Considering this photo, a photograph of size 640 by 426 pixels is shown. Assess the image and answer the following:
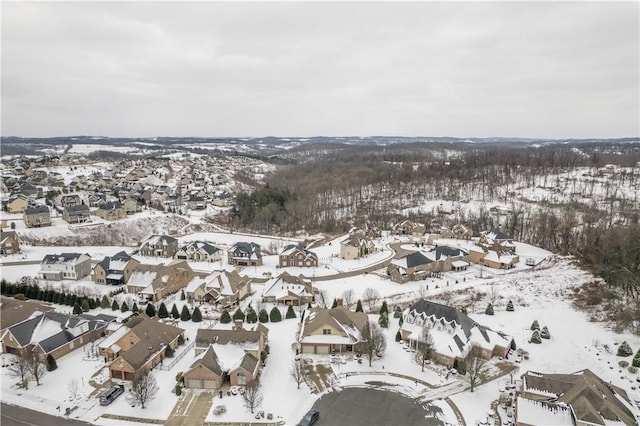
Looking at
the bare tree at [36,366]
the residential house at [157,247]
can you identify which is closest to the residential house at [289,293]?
the bare tree at [36,366]

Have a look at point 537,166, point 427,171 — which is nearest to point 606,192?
point 537,166

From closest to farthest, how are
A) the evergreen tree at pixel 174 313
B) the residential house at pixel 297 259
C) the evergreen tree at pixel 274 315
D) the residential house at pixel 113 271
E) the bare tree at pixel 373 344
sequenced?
the bare tree at pixel 373 344, the evergreen tree at pixel 274 315, the evergreen tree at pixel 174 313, the residential house at pixel 113 271, the residential house at pixel 297 259

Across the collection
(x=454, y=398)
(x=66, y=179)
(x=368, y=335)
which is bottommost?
(x=454, y=398)

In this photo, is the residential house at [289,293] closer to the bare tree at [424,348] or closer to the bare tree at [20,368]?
the bare tree at [424,348]

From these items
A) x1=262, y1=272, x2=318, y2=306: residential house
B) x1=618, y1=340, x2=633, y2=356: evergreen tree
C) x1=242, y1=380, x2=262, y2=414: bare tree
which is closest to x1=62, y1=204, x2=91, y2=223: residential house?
x1=262, y1=272, x2=318, y2=306: residential house

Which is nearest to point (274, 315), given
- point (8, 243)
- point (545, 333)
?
point (545, 333)

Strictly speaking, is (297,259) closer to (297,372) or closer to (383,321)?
(383,321)

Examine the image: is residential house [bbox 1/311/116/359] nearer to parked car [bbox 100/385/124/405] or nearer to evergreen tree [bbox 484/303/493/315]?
parked car [bbox 100/385/124/405]

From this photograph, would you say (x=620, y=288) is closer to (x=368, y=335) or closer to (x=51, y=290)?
(x=368, y=335)
